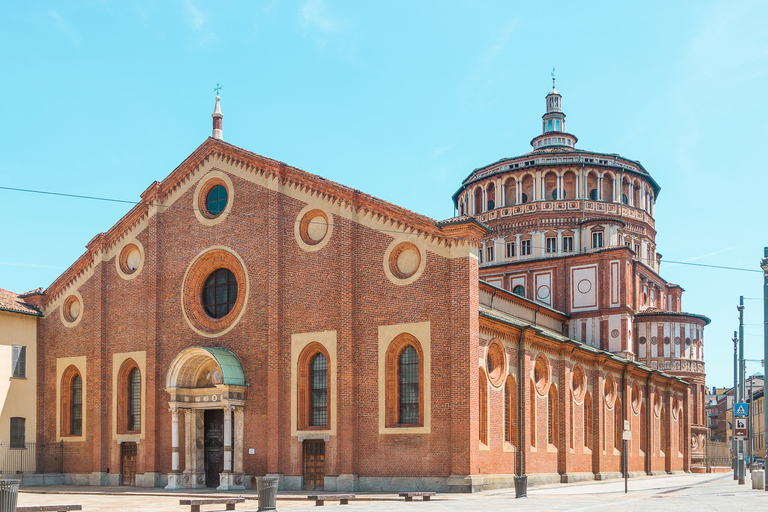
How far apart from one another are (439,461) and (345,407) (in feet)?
12.5

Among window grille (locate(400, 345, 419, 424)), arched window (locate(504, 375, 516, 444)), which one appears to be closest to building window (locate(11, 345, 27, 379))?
window grille (locate(400, 345, 419, 424))

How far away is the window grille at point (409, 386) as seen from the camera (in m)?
28.5

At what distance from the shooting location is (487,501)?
76.0 ft

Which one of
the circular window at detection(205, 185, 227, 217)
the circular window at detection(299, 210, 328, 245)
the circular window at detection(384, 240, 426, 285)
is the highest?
the circular window at detection(205, 185, 227, 217)

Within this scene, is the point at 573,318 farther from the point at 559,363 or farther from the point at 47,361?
the point at 47,361

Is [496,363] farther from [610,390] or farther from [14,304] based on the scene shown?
[14,304]

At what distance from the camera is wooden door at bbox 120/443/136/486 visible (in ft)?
113

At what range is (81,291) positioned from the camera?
3712 cm

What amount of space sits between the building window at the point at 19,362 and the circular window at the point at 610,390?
26.2 meters

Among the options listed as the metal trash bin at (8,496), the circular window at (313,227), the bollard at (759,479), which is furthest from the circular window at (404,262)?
the metal trash bin at (8,496)

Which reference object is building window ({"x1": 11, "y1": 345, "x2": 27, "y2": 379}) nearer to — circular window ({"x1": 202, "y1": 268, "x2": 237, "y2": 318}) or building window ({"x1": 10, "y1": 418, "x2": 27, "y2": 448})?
building window ({"x1": 10, "y1": 418, "x2": 27, "y2": 448})

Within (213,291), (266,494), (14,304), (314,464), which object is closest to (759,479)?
(314,464)

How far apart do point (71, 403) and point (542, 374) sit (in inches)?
787

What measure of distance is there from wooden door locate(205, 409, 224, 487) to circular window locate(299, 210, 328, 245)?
7.63 metres
